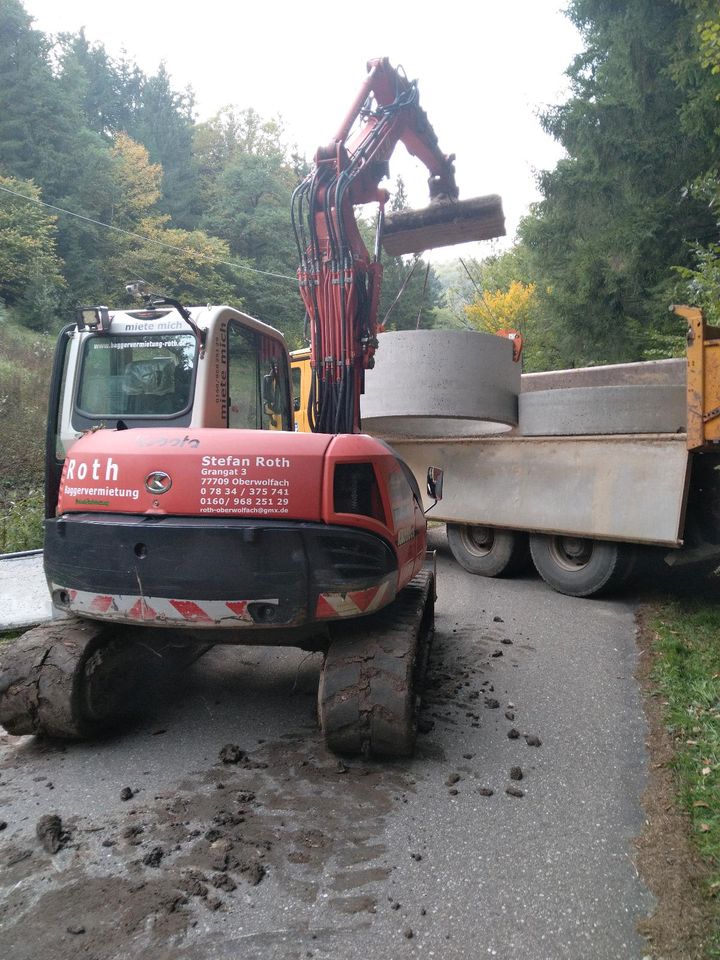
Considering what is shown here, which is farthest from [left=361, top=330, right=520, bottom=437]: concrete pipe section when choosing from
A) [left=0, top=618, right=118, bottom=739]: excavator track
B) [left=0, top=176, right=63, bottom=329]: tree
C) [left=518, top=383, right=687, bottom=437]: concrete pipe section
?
[left=0, top=176, right=63, bottom=329]: tree

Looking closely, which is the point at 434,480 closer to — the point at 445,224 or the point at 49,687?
the point at 49,687

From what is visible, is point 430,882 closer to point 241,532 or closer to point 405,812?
point 405,812

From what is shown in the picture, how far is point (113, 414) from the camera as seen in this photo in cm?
412

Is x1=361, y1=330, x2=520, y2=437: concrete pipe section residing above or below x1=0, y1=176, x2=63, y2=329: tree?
below

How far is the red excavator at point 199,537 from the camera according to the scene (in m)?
3.34

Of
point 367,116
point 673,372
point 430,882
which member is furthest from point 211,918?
point 367,116

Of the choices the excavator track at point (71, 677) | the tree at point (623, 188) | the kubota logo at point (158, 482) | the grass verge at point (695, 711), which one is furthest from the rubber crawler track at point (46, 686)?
the tree at point (623, 188)

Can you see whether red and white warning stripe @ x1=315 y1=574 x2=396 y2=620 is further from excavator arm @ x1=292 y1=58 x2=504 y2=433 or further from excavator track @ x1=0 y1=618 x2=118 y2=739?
excavator arm @ x1=292 y1=58 x2=504 y2=433

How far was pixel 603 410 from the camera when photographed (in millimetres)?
6938

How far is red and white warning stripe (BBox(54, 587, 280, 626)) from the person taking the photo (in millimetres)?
3346

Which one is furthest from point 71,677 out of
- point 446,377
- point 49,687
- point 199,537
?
point 446,377

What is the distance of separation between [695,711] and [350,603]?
86.6 inches

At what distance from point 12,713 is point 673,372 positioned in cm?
618

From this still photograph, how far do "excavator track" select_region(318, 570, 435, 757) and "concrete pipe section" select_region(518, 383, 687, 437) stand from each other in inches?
155
